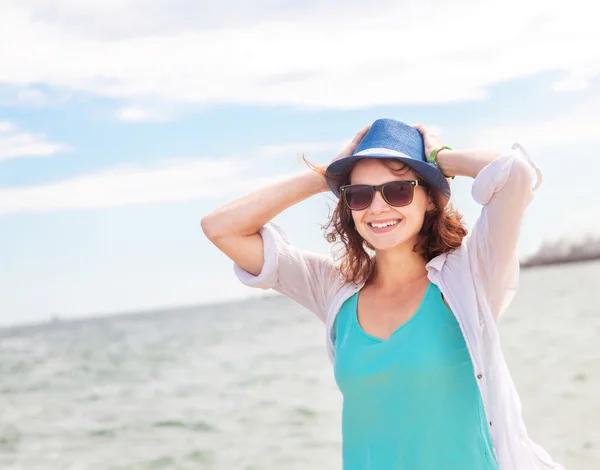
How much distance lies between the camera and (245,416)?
1059 centimetres

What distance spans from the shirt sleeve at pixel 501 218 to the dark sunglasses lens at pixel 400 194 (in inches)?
9.6

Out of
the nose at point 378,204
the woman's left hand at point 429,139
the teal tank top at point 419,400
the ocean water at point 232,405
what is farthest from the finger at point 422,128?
the ocean water at point 232,405

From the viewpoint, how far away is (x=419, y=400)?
2.59 metres

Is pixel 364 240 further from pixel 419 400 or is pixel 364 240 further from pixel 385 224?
pixel 419 400

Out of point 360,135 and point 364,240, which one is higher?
point 360,135

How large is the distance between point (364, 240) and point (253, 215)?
0.43 m

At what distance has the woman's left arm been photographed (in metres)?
2.49

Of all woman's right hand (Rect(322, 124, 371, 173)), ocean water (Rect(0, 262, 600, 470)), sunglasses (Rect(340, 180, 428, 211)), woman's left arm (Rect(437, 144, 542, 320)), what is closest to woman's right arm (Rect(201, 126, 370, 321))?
woman's right hand (Rect(322, 124, 371, 173))

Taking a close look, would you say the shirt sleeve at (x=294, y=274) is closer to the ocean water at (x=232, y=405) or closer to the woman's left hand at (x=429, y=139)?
the woman's left hand at (x=429, y=139)

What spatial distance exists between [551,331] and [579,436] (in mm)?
8697

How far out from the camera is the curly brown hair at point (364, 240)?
2.86 meters

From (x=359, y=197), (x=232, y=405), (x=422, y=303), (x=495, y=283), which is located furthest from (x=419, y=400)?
(x=232, y=405)

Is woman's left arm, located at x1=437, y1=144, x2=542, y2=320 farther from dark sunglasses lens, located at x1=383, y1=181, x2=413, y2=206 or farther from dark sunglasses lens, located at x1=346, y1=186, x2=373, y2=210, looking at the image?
dark sunglasses lens, located at x1=346, y1=186, x2=373, y2=210

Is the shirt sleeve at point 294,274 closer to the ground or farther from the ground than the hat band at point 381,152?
closer to the ground
